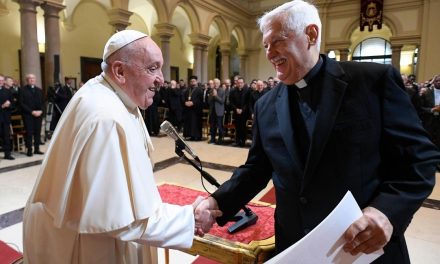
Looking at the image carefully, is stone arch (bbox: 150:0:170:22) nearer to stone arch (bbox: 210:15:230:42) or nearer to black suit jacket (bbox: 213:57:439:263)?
stone arch (bbox: 210:15:230:42)

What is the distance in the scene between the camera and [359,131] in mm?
1155

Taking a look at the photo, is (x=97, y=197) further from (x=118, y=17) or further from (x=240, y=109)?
(x=118, y=17)

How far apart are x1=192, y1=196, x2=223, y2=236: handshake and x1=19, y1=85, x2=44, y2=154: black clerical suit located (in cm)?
663

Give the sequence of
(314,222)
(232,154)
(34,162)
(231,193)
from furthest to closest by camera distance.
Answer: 1. (232,154)
2. (34,162)
3. (231,193)
4. (314,222)

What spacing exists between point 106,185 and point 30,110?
7.03 meters

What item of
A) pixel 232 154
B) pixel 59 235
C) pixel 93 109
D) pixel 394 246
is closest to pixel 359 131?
pixel 394 246

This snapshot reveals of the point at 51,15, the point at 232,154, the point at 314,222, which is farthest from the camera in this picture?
the point at 51,15

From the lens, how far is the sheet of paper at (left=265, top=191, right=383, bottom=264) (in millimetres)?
954

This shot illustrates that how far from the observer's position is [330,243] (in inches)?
39.6

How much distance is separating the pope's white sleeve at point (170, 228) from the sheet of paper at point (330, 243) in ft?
1.20

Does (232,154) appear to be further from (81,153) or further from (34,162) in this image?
(81,153)

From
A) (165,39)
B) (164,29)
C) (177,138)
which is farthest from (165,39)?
(177,138)

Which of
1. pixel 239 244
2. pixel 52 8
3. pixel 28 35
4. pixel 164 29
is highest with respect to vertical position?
pixel 164 29

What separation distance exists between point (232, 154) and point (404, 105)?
6524 millimetres
